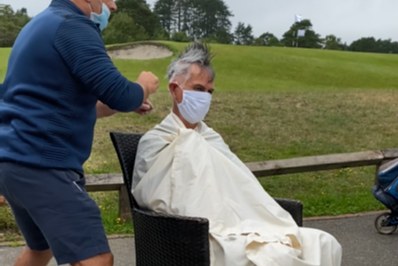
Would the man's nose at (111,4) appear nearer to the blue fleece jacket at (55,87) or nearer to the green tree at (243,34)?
the blue fleece jacket at (55,87)

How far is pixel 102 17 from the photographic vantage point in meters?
2.39

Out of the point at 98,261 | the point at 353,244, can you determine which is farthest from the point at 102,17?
the point at 353,244

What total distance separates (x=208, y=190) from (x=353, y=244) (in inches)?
82.4

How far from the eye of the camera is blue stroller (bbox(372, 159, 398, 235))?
4742 mm

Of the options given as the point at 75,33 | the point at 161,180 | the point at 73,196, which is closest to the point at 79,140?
the point at 73,196

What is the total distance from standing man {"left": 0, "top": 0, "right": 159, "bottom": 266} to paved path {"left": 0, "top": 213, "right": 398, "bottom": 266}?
70.7 inches

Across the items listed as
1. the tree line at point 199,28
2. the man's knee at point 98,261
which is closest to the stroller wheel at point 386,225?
the man's knee at point 98,261

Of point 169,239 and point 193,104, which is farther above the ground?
point 193,104

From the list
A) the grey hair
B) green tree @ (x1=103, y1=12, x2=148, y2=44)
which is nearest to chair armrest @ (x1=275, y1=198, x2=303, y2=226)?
the grey hair

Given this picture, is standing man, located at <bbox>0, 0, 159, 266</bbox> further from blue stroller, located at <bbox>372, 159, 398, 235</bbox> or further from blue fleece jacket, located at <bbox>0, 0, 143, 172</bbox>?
blue stroller, located at <bbox>372, 159, 398, 235</bbox>

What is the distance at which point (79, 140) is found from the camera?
7.54 feet

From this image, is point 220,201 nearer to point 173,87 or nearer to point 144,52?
point 173,87

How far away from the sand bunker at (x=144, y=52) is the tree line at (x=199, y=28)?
6.72 metres

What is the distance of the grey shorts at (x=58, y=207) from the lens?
7.26 ft
